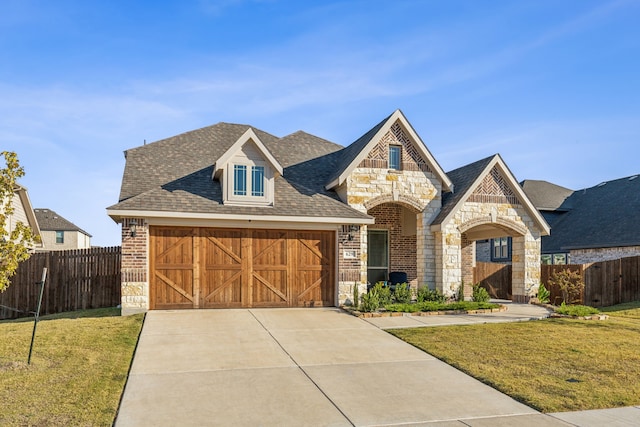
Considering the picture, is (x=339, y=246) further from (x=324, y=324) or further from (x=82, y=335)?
(x=82, y=335)

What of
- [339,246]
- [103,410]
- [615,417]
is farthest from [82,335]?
[615,417]

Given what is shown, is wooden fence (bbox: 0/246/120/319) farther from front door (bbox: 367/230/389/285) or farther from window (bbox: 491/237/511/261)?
window (bbox: 491/237/511/261)

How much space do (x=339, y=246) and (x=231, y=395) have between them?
9.30 metres

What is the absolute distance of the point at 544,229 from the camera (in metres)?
18.7

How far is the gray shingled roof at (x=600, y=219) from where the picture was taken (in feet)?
82.9

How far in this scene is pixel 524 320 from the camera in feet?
47.2

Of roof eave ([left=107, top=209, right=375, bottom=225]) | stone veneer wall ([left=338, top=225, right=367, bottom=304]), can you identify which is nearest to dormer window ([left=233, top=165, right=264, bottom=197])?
roof eave ([left=107, top=209, right=375, bottom=225])

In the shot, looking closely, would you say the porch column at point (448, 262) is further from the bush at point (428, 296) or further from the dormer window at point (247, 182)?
the dormer window at point (247, 182)

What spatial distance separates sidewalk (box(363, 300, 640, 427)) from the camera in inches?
263

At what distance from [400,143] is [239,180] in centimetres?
598

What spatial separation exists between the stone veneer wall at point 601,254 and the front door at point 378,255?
488 inches

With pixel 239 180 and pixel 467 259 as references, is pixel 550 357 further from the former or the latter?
pixel 467 259

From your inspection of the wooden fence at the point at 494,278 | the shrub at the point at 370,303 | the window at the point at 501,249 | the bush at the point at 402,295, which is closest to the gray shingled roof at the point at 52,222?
the window at the point at 501,249

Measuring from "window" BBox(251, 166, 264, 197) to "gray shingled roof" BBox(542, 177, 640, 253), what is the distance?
58.9 feet
